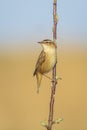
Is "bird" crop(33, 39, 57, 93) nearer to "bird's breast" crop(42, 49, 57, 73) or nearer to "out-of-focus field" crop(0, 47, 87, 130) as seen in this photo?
"bird's breast" crop(42, 49, 57, 73)

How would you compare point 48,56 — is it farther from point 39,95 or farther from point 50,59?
point 39,95

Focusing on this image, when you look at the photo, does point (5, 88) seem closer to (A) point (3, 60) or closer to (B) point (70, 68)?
(A) point (3, 60)

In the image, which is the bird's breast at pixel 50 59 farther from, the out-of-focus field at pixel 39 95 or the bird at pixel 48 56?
the out-of-focus field at pixel 39 95

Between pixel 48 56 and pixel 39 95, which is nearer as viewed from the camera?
pixel 48 56

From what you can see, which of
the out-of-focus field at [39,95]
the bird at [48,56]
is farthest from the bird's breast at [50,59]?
the out-of-focus field at [39,95]

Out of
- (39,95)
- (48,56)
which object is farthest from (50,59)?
(39,95)

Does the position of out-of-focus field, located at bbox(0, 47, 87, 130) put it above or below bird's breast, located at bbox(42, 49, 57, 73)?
below

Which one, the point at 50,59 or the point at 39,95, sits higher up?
the point at 50,59

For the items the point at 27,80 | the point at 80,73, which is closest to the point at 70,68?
the point at 80,73

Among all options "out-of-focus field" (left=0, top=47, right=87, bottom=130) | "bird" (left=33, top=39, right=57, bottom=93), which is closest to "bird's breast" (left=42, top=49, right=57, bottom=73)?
"bird" (left=33, top=39, right=57, bottom=93)
